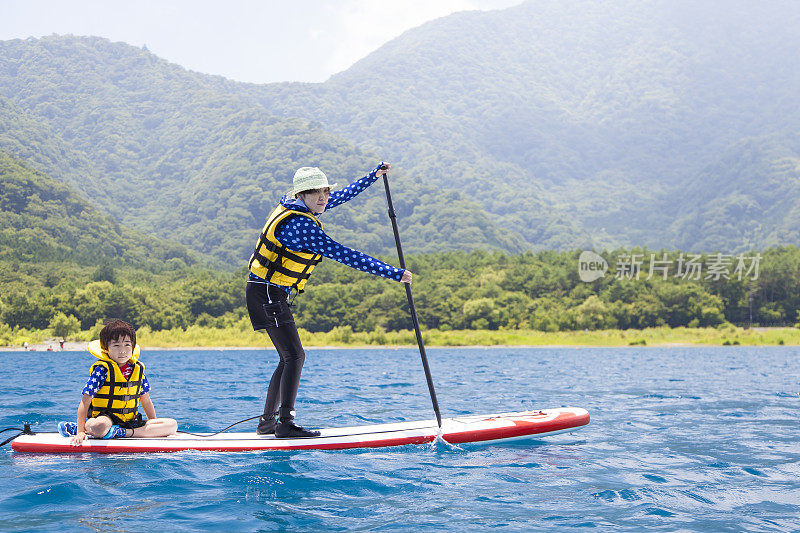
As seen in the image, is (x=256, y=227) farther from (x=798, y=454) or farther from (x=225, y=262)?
(x=798, y=454)

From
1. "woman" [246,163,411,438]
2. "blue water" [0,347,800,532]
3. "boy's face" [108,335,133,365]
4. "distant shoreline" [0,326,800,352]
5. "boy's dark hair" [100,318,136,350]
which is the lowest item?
"distant shoreline" [0,326,800,352]

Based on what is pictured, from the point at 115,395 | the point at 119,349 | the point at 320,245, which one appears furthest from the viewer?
the point at 115,395

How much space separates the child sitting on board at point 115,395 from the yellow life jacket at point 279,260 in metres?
1.62

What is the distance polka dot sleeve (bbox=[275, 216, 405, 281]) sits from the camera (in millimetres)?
7660

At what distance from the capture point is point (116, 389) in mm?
8172

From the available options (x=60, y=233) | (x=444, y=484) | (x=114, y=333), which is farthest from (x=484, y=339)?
(x=60, y=233)

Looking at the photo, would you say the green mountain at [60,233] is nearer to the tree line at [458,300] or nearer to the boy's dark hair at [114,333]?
the tree line at [458,300]

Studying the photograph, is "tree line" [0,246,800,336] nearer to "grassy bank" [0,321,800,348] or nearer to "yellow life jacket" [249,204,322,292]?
"grassy bank" [0,321,800,348]

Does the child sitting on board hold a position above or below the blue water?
above

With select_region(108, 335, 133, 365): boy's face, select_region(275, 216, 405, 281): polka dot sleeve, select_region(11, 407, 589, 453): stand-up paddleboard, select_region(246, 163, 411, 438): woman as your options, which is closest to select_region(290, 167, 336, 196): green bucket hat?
select_region(246, 163, 411, 438): woman

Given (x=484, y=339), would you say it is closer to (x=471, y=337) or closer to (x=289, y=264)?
(x=471, y=337)

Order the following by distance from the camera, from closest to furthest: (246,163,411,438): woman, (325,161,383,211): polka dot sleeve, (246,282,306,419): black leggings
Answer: (246,163,411,438): woman < (246,282,306,419): black leggings < (325,161,383,211): polka dot sleeve

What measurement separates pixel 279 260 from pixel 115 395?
2.53 m

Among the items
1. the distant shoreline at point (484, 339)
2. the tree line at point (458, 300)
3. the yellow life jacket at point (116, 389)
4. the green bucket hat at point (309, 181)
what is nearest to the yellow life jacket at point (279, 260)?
the green bucket hat at point (309, 181)
